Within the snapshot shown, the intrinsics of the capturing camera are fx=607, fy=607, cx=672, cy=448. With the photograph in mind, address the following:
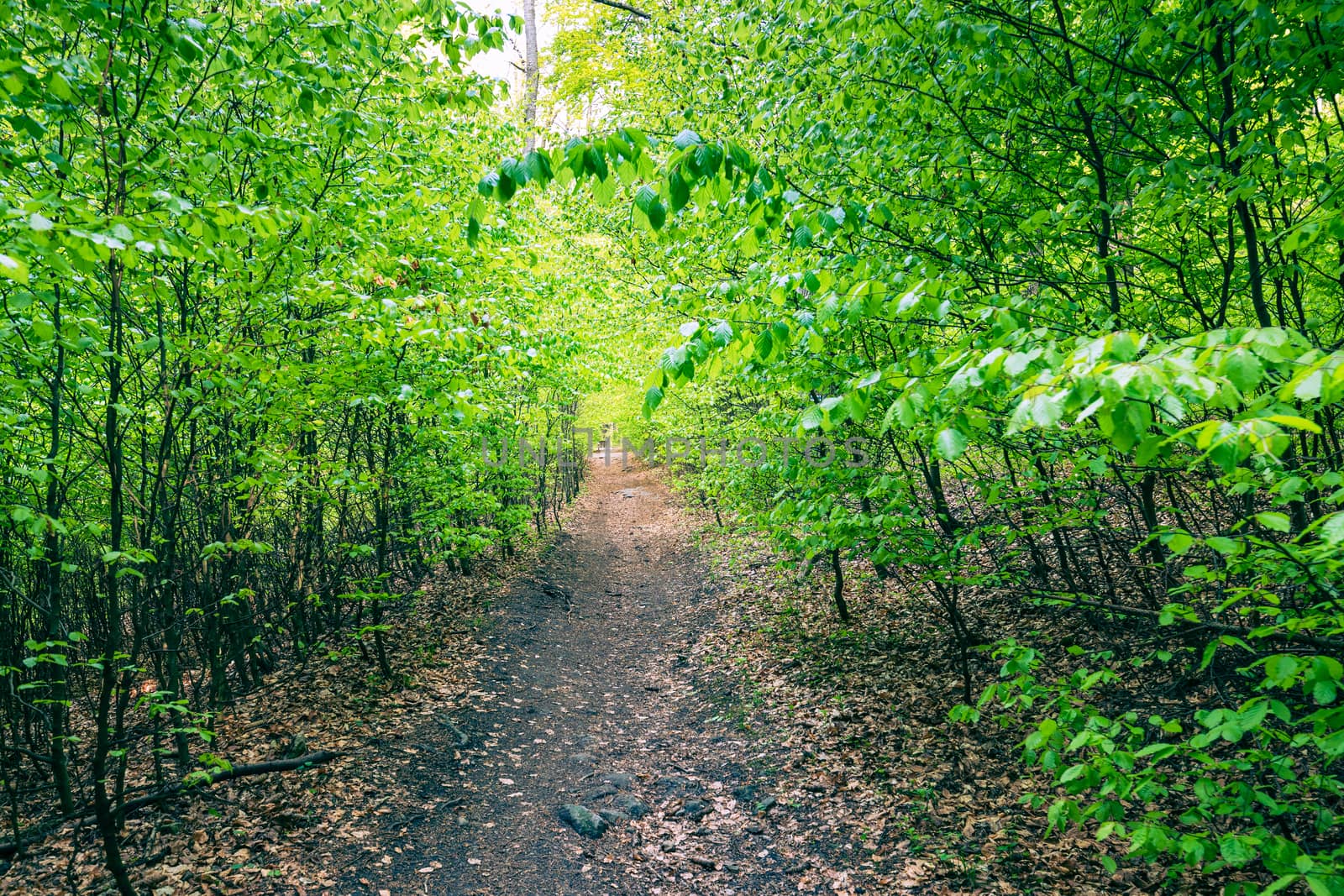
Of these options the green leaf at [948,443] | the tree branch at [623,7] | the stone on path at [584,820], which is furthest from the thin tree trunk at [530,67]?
the green leaf at [948,443]

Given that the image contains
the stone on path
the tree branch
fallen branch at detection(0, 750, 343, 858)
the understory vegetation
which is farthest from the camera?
the tree branch

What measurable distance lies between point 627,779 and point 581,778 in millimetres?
473

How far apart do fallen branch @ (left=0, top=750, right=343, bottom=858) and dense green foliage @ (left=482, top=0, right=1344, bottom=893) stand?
5.04m

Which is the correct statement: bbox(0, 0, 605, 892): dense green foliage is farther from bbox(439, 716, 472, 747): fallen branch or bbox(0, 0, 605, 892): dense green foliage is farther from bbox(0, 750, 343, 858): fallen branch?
bbox(439, 716, 472, 747): fallen branch

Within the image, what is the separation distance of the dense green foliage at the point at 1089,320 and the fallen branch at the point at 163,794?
16.5 ft

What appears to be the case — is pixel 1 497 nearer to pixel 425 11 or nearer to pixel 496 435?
pixel 425 11

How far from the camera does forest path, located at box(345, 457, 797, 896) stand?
4730 millimetres

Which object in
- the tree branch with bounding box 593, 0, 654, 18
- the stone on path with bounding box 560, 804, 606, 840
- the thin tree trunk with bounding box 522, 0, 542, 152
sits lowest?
the stone on path with bounding box 560, 804, 606, 840

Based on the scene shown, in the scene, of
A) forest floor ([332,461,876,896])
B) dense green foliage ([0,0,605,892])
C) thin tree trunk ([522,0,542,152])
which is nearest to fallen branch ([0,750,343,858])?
dense green foliage ([0,0,605,892])

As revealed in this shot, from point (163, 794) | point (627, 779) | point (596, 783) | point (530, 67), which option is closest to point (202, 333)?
point (163, 794)

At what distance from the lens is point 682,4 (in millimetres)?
8695

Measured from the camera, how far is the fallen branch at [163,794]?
446 cm

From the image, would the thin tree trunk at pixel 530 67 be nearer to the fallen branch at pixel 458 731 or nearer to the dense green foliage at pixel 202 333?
the dense green foliage at pixel 202 333

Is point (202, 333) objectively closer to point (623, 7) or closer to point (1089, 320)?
point (1089, 320)
